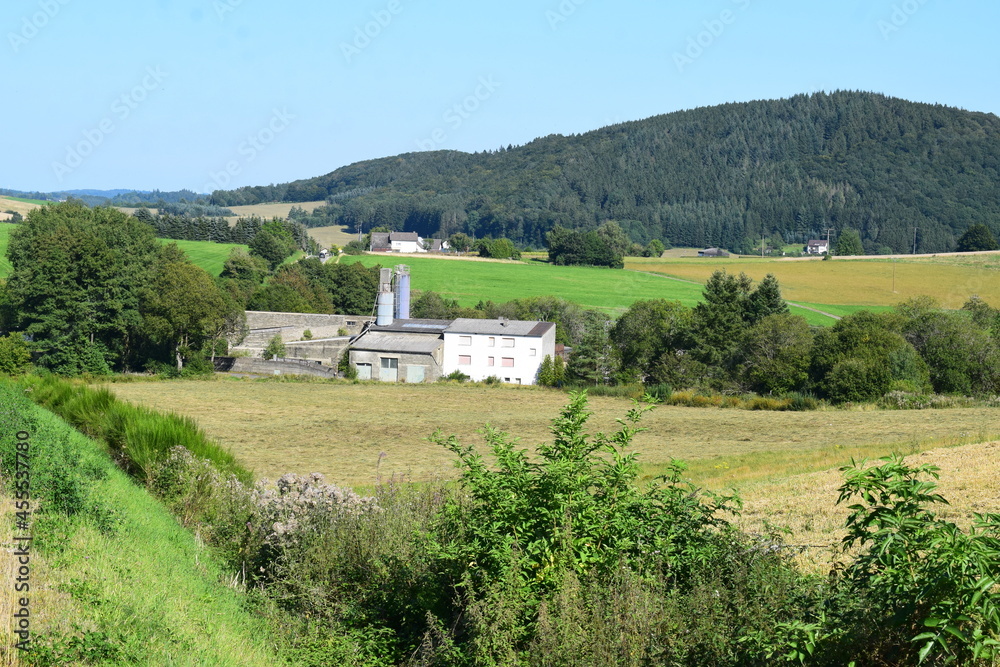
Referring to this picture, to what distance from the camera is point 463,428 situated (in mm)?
31156

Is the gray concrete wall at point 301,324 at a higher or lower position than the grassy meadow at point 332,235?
lower

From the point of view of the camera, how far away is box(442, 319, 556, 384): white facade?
54906mm

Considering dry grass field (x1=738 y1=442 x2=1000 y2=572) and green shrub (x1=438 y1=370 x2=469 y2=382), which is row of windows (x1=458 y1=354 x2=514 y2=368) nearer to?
green shrub (x1=438 y1=370 x2=469 y2=382)

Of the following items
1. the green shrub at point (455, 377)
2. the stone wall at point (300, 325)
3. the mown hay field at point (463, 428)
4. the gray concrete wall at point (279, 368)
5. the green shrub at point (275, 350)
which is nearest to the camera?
the mown hay field at point (463, 428)

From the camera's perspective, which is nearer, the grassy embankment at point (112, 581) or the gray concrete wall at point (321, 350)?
the grassy embankment at point (112, 581)

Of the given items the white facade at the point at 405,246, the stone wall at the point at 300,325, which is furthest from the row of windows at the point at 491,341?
the white facade at the point at 405,246

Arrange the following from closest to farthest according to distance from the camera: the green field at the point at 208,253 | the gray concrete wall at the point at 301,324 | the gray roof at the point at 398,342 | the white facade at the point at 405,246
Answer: the gray roof at the point at 398,342
the gray concrete wall at the point at 301,324
the green field at the point at 208,253
the white facade at the point at 405,246

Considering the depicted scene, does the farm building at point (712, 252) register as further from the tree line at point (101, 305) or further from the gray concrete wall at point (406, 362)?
the tree line at point (101, 305)

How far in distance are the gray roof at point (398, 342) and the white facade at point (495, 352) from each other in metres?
1.30

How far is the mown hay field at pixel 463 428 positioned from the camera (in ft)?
72.8

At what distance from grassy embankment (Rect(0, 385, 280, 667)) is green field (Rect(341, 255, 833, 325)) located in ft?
208

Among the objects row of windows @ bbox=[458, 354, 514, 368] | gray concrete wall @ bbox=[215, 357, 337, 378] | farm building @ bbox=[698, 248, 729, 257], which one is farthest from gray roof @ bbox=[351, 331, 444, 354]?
farm building @ bbox=[698, 248, 729, 257]

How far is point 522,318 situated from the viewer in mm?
68500

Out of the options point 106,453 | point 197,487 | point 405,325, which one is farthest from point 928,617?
point 405,325
